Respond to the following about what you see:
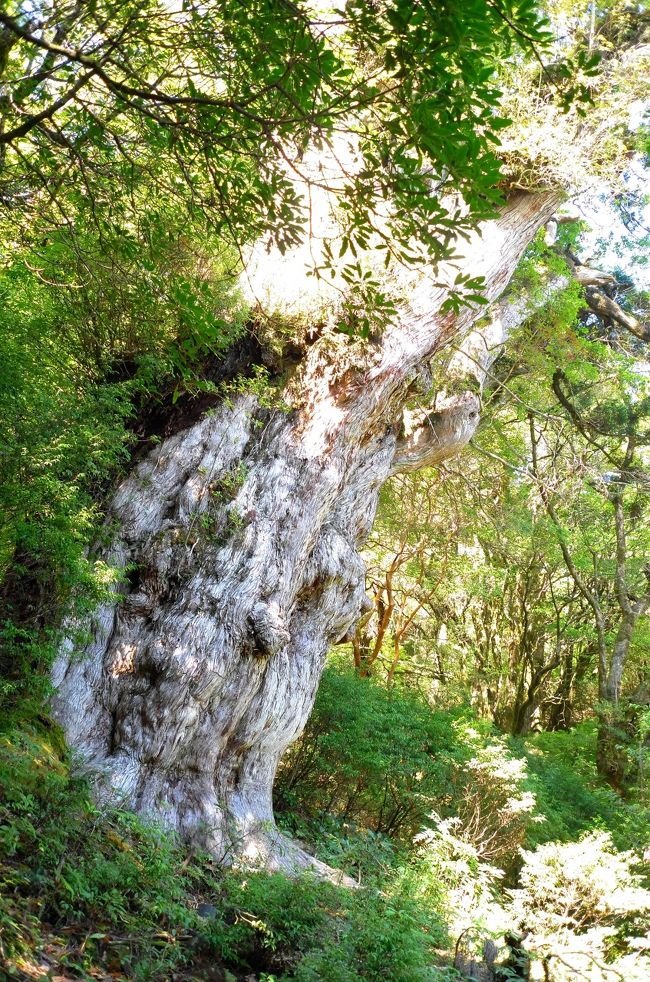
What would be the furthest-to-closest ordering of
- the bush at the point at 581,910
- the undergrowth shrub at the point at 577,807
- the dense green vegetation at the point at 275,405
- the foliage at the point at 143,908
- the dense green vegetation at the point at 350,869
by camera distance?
the undergrowth shrub at the point at 577,807
the bush at the point at 581,910
the dense green vegetation at the point at 350,869
the foliage at the point at 143,908
the dense green vegetation at the point at 275,405

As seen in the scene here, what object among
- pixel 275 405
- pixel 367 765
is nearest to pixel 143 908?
pixel 275 405

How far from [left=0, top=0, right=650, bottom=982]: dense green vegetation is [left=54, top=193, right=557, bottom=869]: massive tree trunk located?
341 mm

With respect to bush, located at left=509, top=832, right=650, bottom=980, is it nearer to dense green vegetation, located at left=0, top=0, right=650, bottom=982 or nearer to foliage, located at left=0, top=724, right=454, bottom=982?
dense green vegetation, located at left=0, top=0, right=650, bottom=982

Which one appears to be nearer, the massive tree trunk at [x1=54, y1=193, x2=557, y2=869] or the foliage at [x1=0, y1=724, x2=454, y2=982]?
the foliage at [x1=0, y1=724, x2=454, y2=982]

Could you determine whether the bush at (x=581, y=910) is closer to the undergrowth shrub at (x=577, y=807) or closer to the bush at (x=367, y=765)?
the undergrowth shrub at (x=577, y=807)

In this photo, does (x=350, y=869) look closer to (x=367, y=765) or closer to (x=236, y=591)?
(x=236, y=591)

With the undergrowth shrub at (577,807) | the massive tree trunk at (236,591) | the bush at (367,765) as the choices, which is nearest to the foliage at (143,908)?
the massive tree trunk at (236,591)

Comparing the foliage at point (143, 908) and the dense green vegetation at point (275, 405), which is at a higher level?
the dense green vegetation at point (275, 405)

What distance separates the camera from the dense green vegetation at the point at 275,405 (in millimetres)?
2639

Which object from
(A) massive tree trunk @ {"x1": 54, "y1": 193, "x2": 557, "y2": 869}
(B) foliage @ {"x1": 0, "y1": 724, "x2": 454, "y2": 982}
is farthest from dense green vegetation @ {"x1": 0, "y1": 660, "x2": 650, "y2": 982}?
(A) massive tree trunk @ {"x1": 54, "y1": 193, "x2": 557, "y2": 869}

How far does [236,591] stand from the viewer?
607cm

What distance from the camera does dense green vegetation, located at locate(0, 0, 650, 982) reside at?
264 centimetres

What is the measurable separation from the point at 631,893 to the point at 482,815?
2.79m

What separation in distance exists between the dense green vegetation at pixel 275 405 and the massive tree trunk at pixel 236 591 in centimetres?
34
